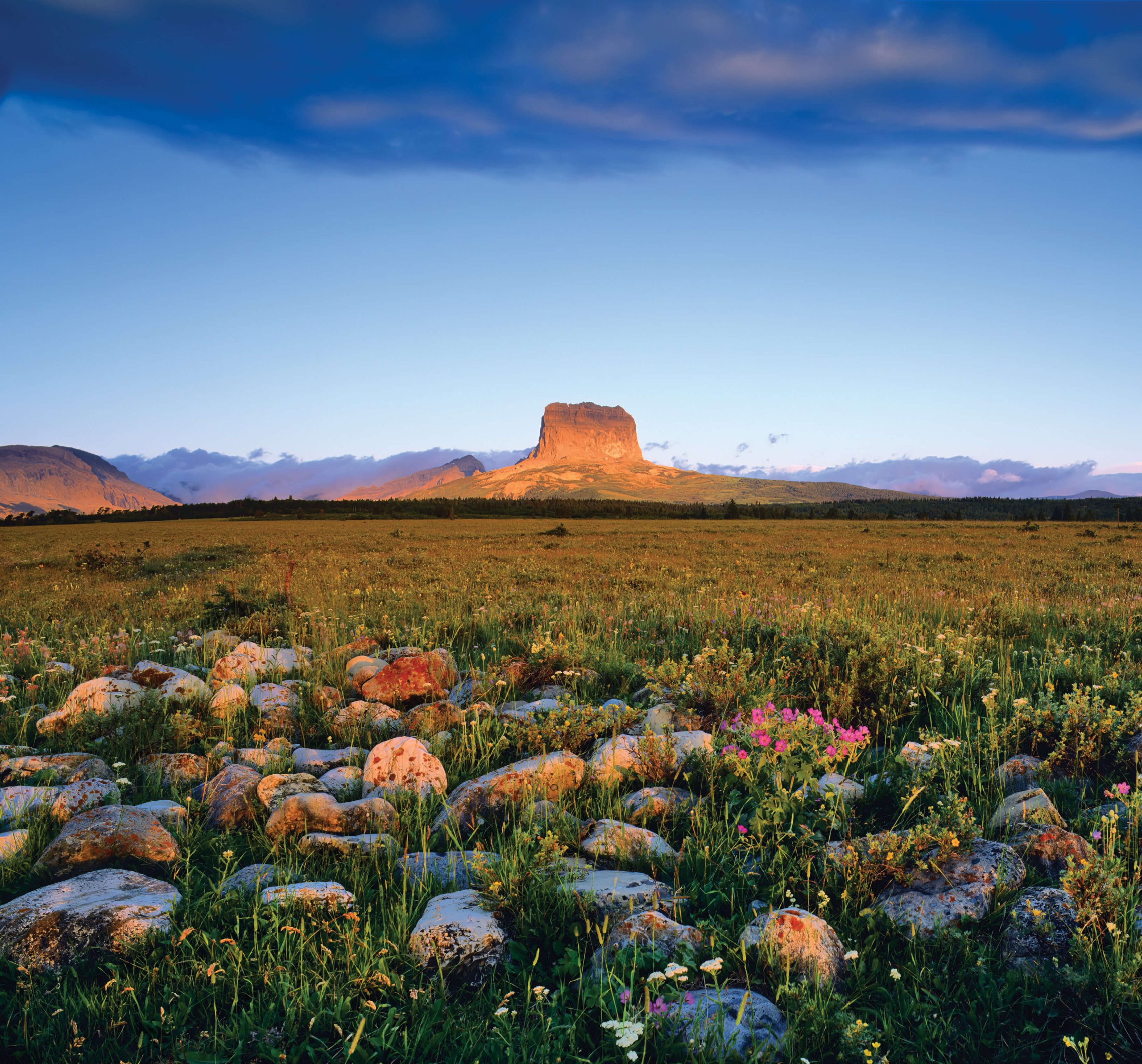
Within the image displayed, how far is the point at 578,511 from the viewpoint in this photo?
8631 centimetres

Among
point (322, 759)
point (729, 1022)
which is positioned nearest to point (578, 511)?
point (322, 759)

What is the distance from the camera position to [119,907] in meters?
2.74

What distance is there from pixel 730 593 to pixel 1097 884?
8821mm

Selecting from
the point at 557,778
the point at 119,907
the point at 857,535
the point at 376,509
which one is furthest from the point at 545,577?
the point at 376,509

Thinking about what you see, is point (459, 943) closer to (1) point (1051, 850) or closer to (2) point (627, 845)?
(2) point (627, 845)

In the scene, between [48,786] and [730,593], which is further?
[730,593]

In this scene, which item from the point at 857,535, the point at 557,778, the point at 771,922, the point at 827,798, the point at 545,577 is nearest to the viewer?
the point at 771,922

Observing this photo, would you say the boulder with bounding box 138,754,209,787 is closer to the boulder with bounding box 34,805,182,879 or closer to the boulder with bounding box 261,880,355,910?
the boulder with bounding box 34,805,182,879

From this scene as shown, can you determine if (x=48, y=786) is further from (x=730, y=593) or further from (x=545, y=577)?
(x=545, y=577)

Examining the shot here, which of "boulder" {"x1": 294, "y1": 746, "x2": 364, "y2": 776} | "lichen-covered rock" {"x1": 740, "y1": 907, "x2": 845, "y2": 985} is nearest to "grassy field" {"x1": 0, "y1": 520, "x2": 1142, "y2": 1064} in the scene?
"lichen-covered rock" {"x1": 740, "y1": 907, "x2": 845, "y2": 985}

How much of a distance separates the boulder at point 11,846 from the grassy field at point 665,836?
76mm

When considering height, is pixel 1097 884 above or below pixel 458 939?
above

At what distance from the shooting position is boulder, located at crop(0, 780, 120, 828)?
3.80 m

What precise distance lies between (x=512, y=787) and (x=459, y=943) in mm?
1368
